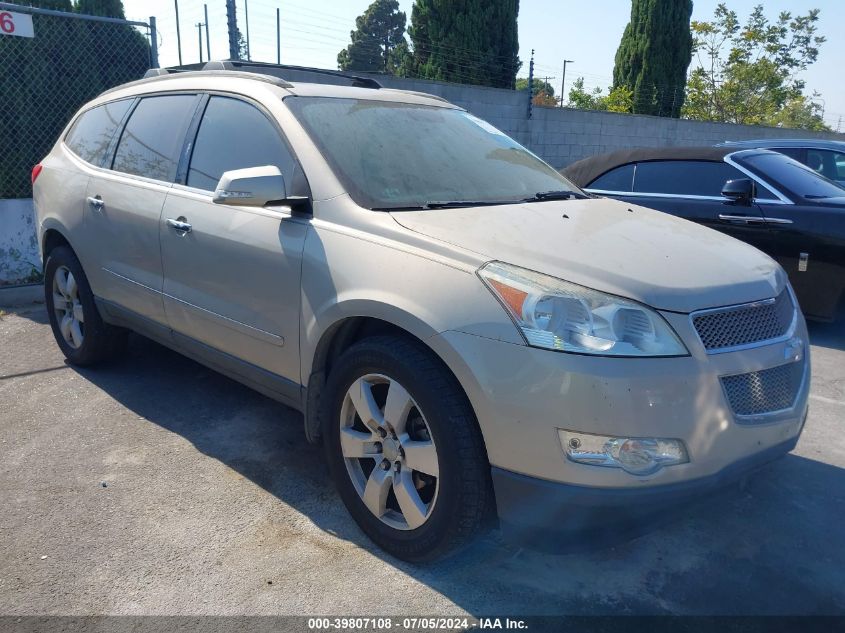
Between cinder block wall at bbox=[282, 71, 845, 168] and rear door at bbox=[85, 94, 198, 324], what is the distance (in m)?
6.42

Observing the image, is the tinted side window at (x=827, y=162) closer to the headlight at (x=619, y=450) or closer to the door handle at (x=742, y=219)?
the door handle at (x=742, y=219)

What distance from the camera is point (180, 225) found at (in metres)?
3.56

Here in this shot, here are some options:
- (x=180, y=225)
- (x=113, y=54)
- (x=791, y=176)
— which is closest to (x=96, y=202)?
(x=180, y=225)

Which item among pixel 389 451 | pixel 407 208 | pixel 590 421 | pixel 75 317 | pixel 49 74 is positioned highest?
pixel 49 74

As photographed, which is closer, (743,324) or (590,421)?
(590,421)

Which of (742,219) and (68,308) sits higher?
(742,219)

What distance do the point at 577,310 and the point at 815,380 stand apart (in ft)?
11.2

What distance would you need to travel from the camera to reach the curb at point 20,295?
6.60m

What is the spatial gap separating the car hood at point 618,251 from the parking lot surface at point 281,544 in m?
0.73

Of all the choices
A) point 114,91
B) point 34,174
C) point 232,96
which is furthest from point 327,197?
point 34,174

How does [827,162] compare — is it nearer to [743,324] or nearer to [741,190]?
[741,190]

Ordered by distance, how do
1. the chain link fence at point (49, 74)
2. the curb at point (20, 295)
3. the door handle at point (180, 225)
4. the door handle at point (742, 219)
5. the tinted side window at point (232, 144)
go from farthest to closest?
the chain link fence at point (49, 74) < the curb at point (20, 295) < the door handle at point (742, 219) < the door handle at point (180, 225) < the tinted side window at point (232, 144)

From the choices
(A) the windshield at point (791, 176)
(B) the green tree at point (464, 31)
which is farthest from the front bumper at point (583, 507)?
(B) the green tree at point (464, 31)

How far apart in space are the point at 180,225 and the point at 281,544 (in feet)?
A: 5.43
